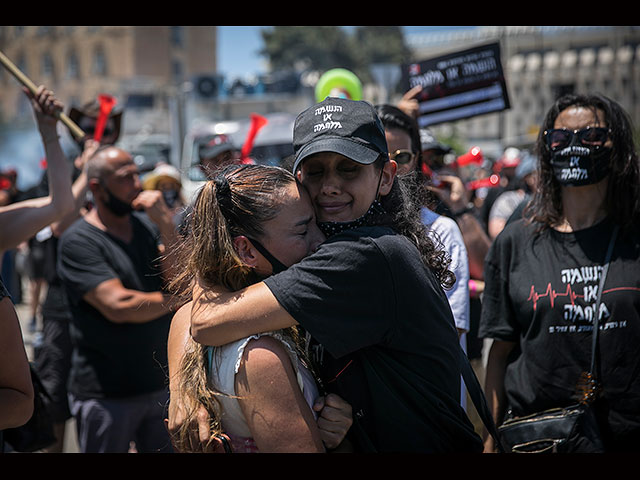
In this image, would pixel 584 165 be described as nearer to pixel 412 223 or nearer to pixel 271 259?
pixel 412 223

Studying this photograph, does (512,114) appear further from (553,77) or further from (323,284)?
(323,284)

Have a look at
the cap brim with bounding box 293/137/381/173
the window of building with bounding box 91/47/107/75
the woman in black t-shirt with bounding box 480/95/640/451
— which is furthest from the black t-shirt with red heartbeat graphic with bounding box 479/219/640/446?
the window of building with bounding box 91/47/107/75

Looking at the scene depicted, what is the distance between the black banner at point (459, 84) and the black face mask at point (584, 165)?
2.55m

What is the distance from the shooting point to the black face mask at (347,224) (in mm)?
2055

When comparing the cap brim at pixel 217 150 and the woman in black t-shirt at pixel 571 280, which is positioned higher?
the cap brim at pixel 217 150

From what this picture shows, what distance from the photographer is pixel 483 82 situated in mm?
5559

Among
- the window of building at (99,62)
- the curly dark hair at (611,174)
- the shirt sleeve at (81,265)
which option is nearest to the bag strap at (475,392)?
the curly dark hair at (611,174)

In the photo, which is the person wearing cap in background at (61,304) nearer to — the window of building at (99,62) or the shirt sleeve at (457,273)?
the shirt sleeve at (457,273)

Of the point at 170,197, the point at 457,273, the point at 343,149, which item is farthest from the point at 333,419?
the point at 170,197

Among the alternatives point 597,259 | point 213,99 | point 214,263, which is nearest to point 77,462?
point 214,263

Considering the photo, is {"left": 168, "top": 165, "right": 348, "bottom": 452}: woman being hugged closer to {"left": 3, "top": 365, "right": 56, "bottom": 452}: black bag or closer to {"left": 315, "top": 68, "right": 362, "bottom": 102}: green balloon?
{"left": 3, "top": 365, "right": 56, "bottom": 452}: black bag

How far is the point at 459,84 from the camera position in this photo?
5621 millimetres

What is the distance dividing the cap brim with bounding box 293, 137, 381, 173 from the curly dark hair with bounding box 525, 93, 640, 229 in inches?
52.1

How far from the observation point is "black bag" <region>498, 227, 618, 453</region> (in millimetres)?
2771
